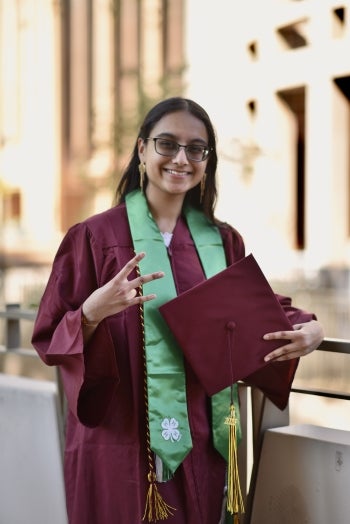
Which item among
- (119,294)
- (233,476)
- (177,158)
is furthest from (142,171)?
(233,476)

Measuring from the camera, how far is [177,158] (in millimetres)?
2385

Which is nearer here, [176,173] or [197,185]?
[176,173]

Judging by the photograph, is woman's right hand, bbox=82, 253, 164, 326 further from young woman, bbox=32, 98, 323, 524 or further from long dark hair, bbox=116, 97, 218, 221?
long dark hair, bbox=116, 97, 218, 221

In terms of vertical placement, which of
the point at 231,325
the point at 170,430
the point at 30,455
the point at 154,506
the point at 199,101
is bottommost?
the point at 154,506

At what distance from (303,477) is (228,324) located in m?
0.60

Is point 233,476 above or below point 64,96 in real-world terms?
below

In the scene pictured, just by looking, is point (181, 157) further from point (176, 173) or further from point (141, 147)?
point (141, 147)

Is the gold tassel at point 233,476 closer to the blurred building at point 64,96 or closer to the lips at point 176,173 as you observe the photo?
the lips at point 176,173

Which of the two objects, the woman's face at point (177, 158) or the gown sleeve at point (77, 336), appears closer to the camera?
the gown sleeve at point (77, 336)

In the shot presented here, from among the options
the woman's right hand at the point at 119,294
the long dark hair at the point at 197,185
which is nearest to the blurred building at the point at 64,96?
the long dark hair at the point at 197,185

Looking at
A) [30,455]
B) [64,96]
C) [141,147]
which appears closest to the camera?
[141,147]

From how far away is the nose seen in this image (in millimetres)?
2383

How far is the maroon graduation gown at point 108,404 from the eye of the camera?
2.34m

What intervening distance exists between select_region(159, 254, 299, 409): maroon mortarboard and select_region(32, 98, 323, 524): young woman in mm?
58
